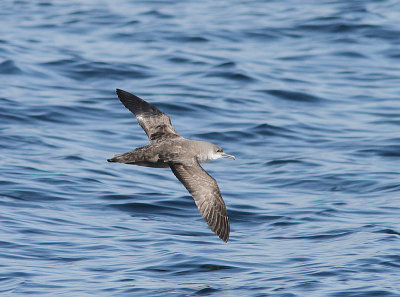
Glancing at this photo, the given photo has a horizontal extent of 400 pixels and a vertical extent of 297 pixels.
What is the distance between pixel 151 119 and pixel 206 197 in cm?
191

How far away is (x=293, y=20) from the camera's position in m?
19.6

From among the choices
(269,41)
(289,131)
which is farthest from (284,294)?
(269,41)

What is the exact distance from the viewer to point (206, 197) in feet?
27.3

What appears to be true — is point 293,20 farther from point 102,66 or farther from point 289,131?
point 289,131

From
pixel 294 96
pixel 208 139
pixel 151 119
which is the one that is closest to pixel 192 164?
pixel 151 119

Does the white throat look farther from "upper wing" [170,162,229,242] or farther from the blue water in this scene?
the blue water

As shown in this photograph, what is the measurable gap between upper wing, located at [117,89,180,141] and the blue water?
3.72 ft

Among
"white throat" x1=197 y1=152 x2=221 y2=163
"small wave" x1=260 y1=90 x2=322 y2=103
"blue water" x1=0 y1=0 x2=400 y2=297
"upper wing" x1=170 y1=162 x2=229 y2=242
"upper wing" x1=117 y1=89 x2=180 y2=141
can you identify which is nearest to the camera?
"upper wing" x1=170 y1=162 x2=229 y2=242

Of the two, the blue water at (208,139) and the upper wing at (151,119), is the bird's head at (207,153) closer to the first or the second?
the upper wing at (151,119)

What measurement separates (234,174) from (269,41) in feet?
22.4

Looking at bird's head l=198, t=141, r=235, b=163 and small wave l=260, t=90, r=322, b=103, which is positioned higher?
bird's head l=198, t=141, r=235, b=163

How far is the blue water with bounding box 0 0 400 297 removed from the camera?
8547 millimetres

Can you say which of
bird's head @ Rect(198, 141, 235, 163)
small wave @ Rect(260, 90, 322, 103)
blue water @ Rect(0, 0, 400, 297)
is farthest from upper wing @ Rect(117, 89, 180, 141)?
small wave @ Rect(260, 90, 322, 103)

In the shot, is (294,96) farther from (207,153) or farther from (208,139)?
(207,153)
